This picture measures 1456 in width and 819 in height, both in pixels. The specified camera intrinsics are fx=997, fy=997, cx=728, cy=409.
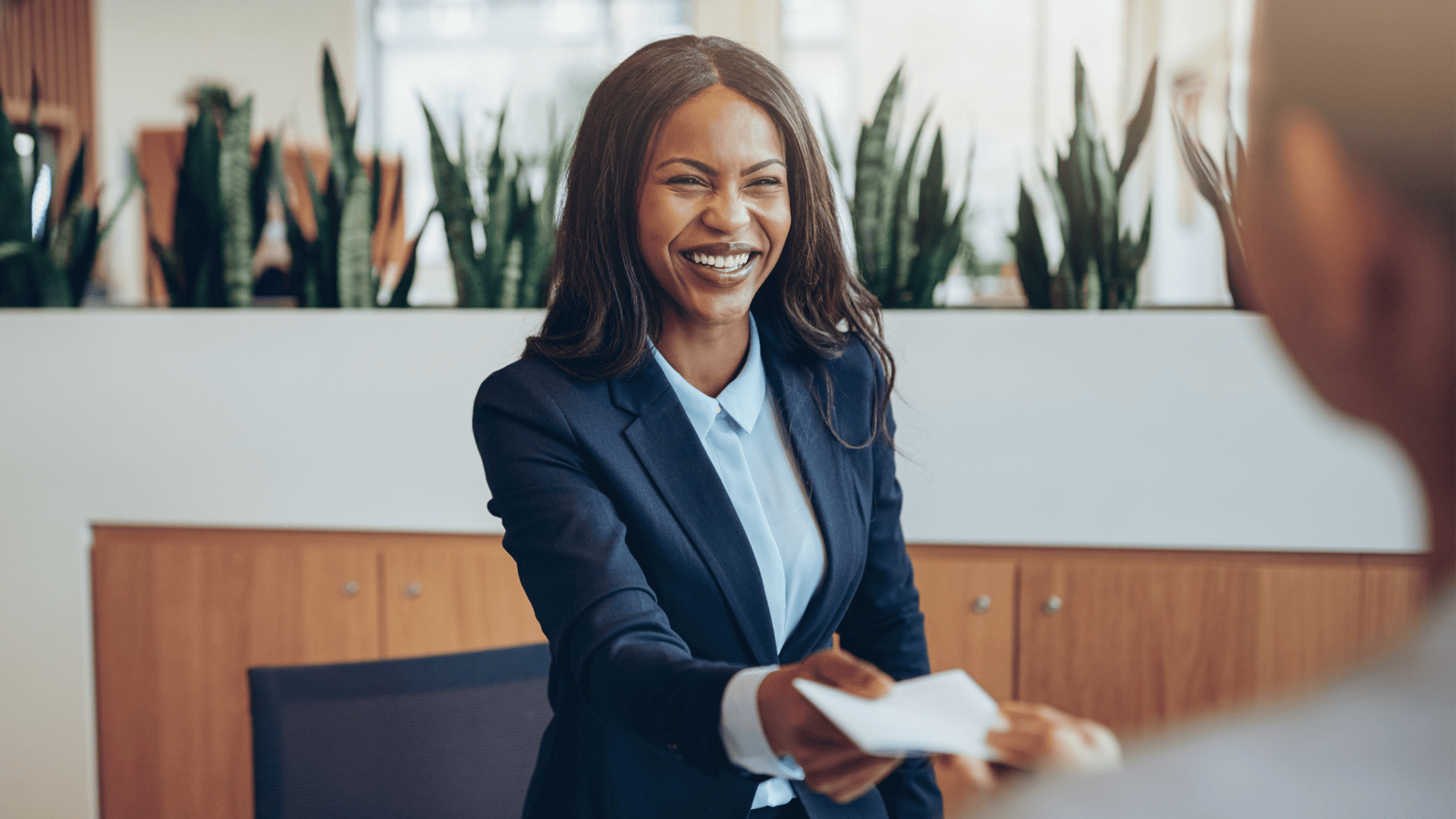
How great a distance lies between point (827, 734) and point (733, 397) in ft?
1.76

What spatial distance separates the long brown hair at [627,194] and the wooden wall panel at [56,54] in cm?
734

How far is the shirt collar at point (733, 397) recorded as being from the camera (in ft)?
3.58

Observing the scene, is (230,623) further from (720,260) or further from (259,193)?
(720,260)

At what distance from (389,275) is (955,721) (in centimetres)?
495

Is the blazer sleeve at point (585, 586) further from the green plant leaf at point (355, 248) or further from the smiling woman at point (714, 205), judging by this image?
the green plant leaf at point (355, 248)

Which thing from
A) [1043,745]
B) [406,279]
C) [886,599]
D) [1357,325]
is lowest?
[886,599]

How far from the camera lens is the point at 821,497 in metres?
1.12

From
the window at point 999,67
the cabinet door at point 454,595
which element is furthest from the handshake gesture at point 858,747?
the window at point 999,67

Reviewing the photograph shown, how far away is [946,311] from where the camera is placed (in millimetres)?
1724

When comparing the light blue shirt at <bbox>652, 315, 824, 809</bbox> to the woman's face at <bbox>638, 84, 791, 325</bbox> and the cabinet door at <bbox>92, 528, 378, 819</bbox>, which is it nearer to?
the woman's face at <bbox>638, 84, 791, 325</bbox>

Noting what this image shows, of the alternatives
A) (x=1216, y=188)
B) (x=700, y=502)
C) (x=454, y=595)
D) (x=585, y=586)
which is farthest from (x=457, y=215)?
(x=1216, y=188)

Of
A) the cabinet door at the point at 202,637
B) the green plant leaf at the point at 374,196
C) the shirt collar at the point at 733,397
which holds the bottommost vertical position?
the cabinet door at the point at 202,637

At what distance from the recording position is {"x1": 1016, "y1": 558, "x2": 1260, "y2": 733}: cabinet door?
1.68 m

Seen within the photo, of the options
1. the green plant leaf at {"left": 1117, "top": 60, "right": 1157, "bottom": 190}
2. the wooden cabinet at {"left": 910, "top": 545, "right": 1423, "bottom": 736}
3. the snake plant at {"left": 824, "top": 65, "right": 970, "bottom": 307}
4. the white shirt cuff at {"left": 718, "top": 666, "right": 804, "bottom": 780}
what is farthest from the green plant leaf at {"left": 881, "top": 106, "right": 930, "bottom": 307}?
→ the white shirt cuff at {"left": 718, "top": 666, "right": 804, "bottom": 780}
